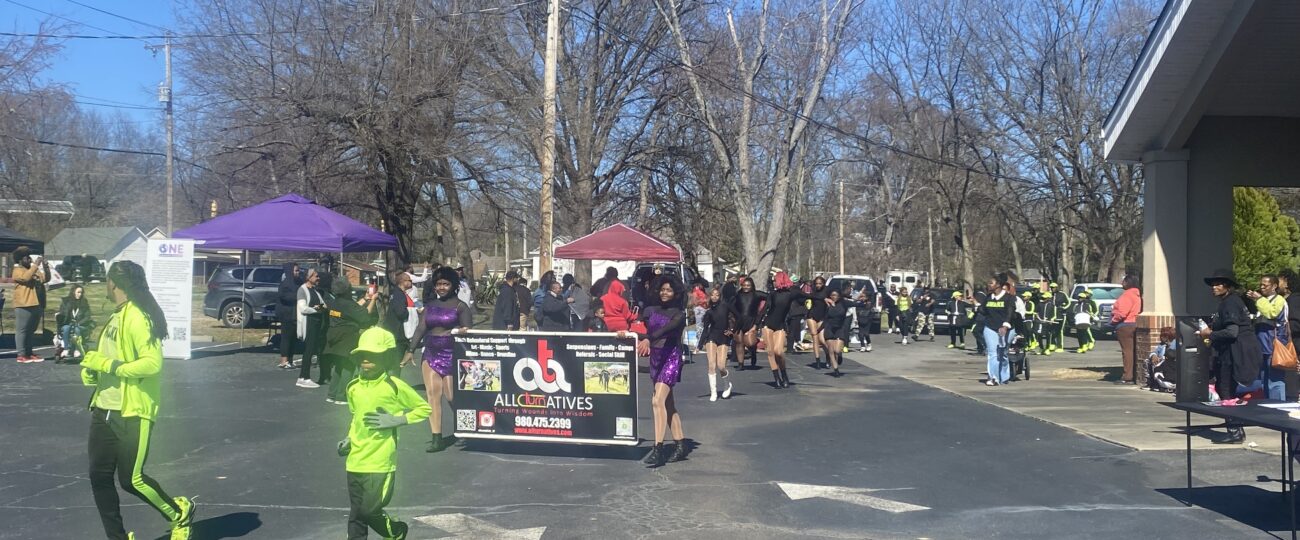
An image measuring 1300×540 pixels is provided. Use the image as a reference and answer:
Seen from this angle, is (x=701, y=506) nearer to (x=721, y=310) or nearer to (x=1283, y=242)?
(x=721, y=310)

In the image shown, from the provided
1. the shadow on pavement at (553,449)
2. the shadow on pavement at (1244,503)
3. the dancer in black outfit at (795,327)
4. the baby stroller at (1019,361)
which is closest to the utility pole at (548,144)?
the dancer in black outfit at (795,327)

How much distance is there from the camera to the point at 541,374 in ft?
32.5

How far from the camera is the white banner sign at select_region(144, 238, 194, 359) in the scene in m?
17.4

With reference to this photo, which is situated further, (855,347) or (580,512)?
(855,347)

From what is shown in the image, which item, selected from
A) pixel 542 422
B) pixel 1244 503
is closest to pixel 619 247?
pixel 542 422

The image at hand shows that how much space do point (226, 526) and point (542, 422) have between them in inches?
128

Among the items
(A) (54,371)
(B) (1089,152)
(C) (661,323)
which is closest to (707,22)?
(B) (1089,152)

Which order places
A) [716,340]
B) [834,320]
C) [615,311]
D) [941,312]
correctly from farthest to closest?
[941,312]
[834,320]
[716,340]
[615,311]

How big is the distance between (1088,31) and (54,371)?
30.1 meters

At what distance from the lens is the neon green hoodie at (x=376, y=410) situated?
5957mm

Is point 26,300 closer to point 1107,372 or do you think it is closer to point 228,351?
point 228,351

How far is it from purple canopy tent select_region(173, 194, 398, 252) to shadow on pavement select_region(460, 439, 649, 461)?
28.3 feet

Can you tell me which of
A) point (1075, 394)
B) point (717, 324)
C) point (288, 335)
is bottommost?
point (1075, 394)

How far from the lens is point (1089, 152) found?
3550 centimetres
